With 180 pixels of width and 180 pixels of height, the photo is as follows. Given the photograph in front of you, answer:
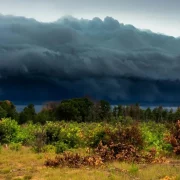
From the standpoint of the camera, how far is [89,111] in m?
65.8

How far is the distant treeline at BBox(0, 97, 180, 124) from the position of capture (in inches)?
2373

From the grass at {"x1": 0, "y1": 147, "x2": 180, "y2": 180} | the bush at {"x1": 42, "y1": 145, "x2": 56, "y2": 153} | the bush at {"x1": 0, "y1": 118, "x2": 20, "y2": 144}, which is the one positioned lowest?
the bush at {"x1": 42, "y1": 145, "x2": 56, "y2": 153}

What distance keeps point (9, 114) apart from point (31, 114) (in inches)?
187

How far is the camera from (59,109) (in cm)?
6394

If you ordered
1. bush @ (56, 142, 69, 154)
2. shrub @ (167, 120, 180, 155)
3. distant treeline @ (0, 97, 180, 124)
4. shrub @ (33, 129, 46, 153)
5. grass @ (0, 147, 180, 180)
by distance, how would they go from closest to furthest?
grass @ (0, 147, 180, 180) < shrub @ (167, 120, 180, 155) < bush @ (56, 142, 69, 154) < shrub @ (33, 129, 46, 153) < distant treeline @ (0, 97, 180, 124)

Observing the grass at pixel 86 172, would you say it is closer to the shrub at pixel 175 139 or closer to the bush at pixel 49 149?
the shrub at pixel 175 139

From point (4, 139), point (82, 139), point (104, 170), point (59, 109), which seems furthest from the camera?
point (59, 109)

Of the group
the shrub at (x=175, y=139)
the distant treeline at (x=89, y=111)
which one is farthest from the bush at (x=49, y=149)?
the distant treeline at (x=89, y=111)

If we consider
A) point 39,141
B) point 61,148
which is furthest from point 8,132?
point 61,148

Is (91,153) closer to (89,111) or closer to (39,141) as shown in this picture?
(39,141)

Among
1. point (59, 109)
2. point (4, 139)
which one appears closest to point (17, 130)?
point (4, 139)

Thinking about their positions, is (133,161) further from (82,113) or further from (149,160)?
(82,113)

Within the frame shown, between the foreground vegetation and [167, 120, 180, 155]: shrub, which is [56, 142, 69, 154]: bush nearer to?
the foreground vegetation

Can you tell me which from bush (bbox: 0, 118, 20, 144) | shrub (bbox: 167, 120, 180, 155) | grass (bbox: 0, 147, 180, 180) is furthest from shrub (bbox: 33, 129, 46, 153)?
shrub (bbox: 167, 120, 180, 155)
